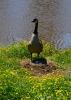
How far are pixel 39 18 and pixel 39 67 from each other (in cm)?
2080

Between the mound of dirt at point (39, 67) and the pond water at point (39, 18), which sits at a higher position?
the mound of dirt at point (39, 67)

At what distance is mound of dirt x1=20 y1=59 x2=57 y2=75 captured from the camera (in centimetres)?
1357

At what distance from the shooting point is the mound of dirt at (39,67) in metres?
13.6

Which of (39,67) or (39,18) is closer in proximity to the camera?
(39,67)

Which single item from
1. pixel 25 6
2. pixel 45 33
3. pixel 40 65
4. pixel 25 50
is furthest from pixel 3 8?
pixel 40 65

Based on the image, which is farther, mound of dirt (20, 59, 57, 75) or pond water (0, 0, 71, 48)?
pond water (0, 0, 71, 48)

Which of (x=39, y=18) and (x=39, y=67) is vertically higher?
(x=39, y=67)

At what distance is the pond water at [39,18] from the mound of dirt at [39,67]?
813 cm

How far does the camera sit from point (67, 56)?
16.4m

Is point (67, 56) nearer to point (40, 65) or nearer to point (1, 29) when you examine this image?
point (40, 65)

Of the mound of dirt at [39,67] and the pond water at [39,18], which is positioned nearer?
the mound of dirt at [39,67]

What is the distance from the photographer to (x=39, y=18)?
3469 centimetres

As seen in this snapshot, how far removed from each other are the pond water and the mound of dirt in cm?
813

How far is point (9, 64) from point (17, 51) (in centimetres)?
372
